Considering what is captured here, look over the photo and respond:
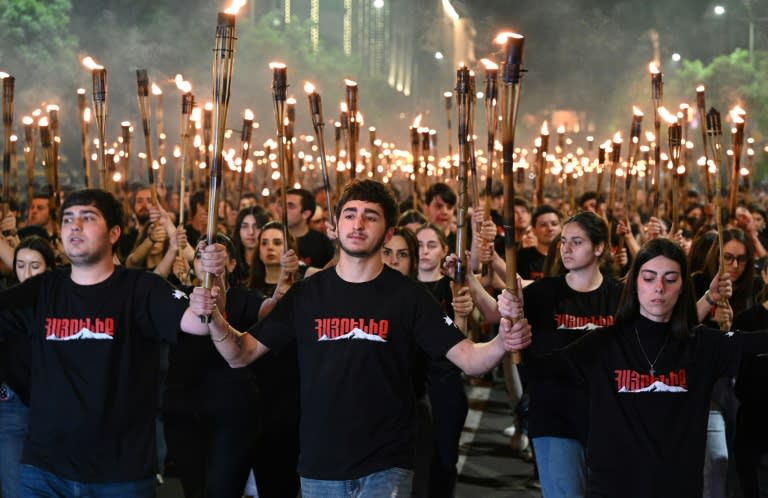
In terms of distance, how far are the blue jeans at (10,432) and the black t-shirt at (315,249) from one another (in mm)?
4004

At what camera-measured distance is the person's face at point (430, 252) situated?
27.9ft

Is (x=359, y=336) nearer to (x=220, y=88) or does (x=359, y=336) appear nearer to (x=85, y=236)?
(x=220, y=88)

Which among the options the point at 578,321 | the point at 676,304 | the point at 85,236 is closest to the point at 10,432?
the point at 85,236

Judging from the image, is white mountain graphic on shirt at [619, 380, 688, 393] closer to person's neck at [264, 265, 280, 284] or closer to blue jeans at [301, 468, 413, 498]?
blue jeans at [301, 468, 413, 498]

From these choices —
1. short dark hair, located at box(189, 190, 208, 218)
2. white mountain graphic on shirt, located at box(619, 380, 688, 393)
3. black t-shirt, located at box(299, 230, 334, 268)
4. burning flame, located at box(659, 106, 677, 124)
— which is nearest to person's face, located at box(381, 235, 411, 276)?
burning flame, located at box(659, 106, 677, 124)

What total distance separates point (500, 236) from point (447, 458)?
4.82m

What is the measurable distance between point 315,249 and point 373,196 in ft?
17.7

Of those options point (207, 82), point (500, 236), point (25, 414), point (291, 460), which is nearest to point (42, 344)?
point (25, 414)

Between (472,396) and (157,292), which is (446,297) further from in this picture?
(472,396)

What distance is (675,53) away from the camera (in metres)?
50.8

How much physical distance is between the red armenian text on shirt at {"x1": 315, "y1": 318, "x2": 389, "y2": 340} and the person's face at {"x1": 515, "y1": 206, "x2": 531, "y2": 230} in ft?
23.9

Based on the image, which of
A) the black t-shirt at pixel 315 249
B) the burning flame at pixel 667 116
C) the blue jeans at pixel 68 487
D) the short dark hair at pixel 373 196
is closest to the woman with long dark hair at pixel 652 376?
the short dark hair at pixel 373 196

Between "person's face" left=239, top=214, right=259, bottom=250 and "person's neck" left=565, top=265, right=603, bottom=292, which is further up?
"person's face" left=239, top=214, right=259, bottom=250

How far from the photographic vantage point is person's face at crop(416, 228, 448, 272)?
27.9 ft
